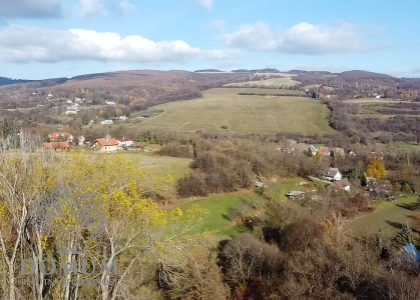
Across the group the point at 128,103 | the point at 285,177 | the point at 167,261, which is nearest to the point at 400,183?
the point at 285,177

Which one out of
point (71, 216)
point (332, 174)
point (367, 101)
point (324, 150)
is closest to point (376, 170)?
point (332, 174)

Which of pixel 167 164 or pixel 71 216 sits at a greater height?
pixel 71 216

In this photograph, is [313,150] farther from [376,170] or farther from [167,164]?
[167,164]

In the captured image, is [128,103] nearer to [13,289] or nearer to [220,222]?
[220,222]

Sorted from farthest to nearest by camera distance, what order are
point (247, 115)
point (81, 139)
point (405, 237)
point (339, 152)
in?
1. point (247, 115)
2. point (339, 152)
3. point (81, 139)
4. point (405, 237)

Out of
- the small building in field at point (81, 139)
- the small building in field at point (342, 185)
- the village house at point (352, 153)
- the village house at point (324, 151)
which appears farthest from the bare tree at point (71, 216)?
the village house at point (352, 153)

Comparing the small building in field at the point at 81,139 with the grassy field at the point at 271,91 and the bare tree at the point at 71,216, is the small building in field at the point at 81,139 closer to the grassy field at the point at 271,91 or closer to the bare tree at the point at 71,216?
the bare tree at the point at 71,216

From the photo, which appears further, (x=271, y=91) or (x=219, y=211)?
(x=271, y=91)
